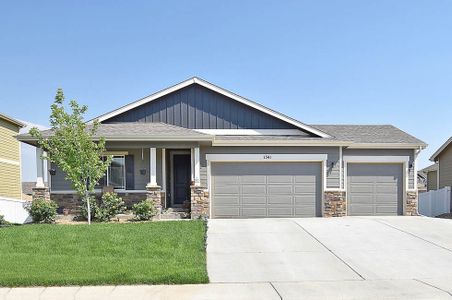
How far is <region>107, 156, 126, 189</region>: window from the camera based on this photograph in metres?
15.7

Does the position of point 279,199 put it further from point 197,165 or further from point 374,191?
point 374,191


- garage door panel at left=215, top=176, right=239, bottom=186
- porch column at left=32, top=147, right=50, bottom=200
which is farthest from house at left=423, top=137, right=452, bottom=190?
porch column at left=32, top=147, right=50, bottom=200

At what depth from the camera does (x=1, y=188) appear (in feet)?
74.2

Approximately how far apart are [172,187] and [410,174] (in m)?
9.56

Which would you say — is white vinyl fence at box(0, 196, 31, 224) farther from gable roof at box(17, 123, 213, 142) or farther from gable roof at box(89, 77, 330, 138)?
gable roof at box(89, 77, 330, 138)

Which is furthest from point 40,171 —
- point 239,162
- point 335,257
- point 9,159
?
point 9,159

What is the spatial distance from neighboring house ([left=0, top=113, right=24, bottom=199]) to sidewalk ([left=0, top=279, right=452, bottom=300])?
60.5 ft

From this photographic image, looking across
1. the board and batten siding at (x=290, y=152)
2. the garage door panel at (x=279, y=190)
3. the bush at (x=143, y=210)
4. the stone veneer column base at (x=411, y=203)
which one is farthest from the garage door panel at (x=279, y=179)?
the stone veneer column base at (x=411, y=203)

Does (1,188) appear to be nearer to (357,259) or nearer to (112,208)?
(112,208)

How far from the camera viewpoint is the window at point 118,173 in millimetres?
15742

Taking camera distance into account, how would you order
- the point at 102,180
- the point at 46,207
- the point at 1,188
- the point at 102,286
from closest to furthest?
the point at 102,286 → the point at 46,207 → the point at 102,180 → the point at 1,188

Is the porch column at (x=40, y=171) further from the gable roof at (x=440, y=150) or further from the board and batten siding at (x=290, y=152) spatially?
the gable roof at (x=440, y=150)

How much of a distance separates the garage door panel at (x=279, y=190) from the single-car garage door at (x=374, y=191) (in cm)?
258

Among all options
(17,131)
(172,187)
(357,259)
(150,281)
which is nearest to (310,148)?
(172,187)
